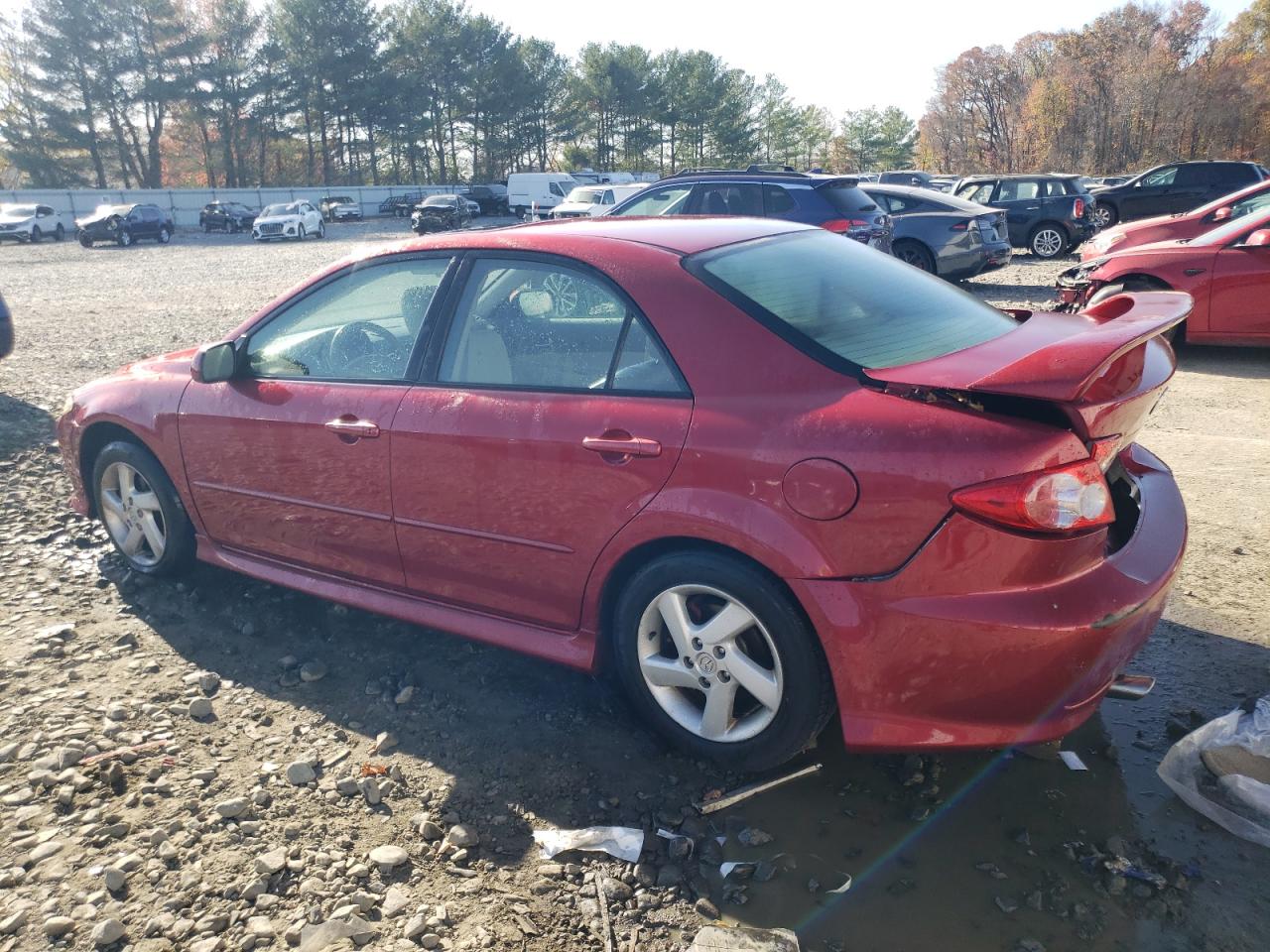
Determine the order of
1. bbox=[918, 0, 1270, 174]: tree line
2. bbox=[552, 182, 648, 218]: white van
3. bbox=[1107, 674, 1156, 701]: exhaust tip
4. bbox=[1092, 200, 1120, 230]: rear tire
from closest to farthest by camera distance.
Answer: bbox=[1107, 674, 1156, 701]: exhaust tip < bbox=[1092, 200, 1120, 230]: rear tire < bbox=[552, 182, 648, 218]: white van < bbox=[918, 0, 1270, 174]: tree line

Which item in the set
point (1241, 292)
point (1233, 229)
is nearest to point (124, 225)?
point (1233, 229)

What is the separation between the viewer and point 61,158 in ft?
181

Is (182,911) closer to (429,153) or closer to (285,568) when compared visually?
(285,568)

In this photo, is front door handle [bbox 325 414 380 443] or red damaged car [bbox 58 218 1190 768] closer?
red damaged car [bbox 58 218 1190 768]

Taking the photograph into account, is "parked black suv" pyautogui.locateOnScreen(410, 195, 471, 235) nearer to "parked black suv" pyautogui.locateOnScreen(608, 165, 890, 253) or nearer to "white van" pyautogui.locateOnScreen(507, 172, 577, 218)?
"white van" pyautogui.locateOnScreen(507, 172, 577, 218)

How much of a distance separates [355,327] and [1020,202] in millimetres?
17746

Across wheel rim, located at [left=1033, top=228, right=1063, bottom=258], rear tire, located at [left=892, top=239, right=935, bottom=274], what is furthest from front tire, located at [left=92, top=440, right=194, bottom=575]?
wheel rim, located at [left=1033, top=228, right=1063, bottom=258]

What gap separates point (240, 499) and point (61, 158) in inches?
2477

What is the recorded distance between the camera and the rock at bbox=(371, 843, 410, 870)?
8.54ft

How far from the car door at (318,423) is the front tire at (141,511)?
24cm

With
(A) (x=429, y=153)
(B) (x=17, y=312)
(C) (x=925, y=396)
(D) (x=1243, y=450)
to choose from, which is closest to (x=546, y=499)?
(C) (x=925, y=396)

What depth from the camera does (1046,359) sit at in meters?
2.45

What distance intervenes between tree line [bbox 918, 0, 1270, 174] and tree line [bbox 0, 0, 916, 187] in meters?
15.8

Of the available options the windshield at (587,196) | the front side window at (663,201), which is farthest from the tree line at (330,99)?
the front side window at (663,201)
